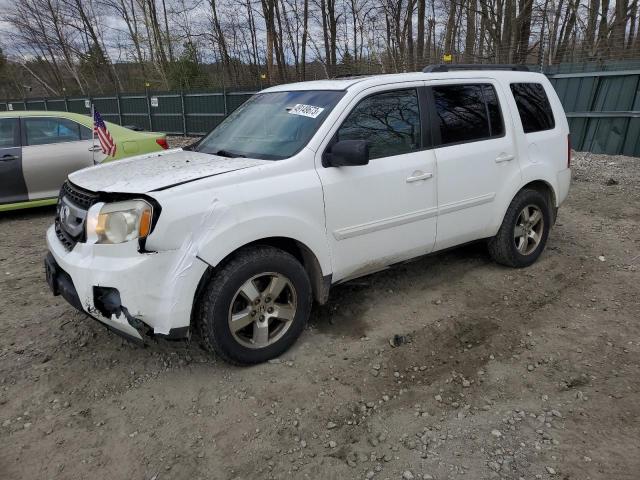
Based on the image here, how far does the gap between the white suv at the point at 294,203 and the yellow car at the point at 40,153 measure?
367cm

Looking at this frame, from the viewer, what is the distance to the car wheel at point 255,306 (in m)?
2.93

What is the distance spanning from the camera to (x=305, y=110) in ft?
11.7

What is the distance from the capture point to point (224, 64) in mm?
27797

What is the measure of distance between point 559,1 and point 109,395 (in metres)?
19.2

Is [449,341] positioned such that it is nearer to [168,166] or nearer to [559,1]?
[168,166]

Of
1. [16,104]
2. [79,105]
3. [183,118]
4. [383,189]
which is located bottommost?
[183,118]

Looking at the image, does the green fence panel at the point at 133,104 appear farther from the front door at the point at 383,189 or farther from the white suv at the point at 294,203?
the front door at the point at 383,189

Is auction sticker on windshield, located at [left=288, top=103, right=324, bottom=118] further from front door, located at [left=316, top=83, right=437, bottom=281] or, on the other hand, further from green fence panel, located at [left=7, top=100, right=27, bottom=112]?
green fence panel, located at [left=7, top=100, right=27, bottom=112]

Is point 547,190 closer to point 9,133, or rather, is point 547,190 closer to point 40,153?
point 40,153

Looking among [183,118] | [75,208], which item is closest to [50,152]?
[75,208]

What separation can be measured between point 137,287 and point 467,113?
9.61 feet

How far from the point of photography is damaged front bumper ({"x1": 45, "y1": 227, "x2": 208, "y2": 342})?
2.70m

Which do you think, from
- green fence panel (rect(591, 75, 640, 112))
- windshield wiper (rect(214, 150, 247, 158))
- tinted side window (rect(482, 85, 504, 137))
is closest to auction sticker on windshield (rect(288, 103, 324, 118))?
windshield wiper (rect(214, 150, 247, 158))

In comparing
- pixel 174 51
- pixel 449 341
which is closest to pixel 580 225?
pixel 449 341
